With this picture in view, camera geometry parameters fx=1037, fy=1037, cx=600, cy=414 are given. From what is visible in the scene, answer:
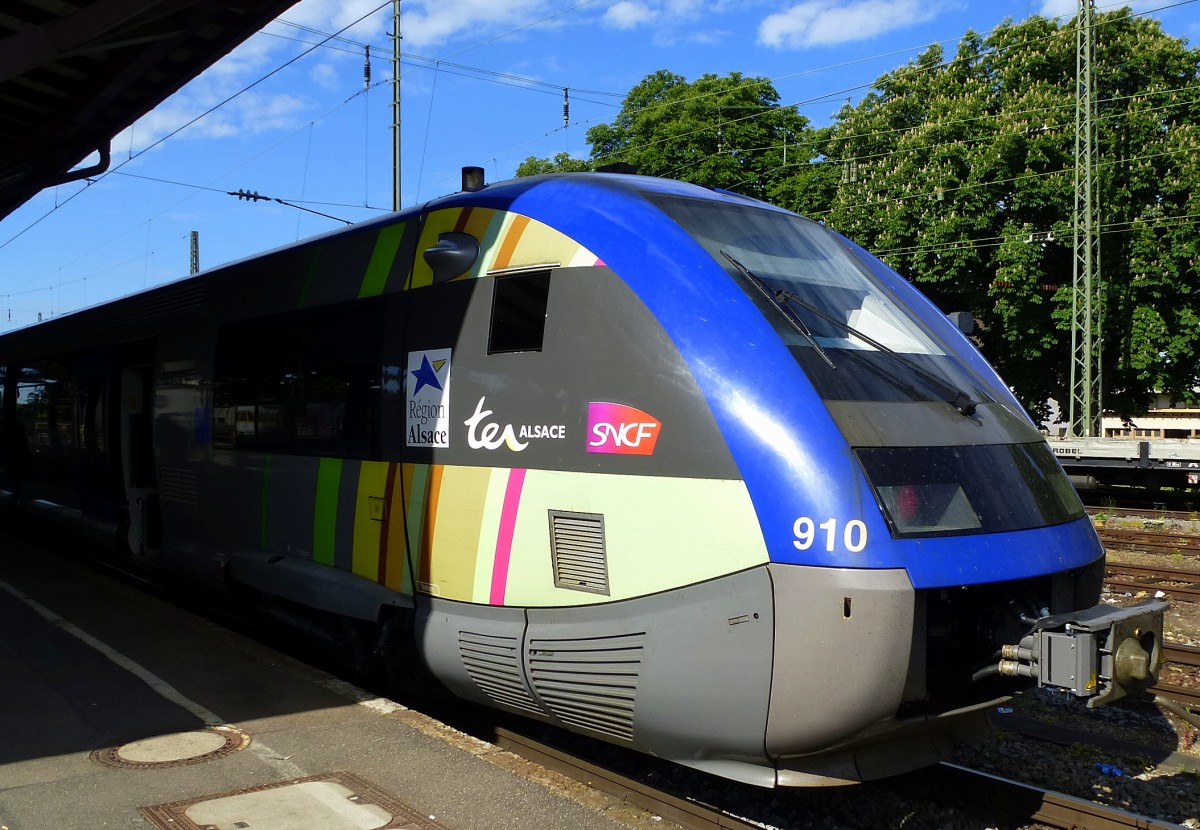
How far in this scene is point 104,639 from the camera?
778 cm

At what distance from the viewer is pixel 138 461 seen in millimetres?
10961

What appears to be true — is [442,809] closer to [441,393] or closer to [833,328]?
[441,393]

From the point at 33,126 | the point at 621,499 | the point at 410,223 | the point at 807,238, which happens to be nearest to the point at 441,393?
the point at 410,223

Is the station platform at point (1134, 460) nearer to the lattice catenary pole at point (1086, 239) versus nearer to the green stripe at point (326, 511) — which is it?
the lattice catenary pole at point (1086, 239)

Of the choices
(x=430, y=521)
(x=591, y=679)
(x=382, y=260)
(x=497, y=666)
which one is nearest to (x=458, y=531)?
(x=430, y=521)

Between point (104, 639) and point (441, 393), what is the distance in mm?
3824

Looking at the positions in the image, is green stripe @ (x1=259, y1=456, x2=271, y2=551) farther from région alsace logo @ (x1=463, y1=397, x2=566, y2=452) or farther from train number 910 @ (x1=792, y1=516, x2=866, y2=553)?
train number 910 @ (x1=792, y1=516, x2=866, y2=553)

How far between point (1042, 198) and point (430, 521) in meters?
22.7

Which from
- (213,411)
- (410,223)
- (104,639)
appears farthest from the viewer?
(213,411)

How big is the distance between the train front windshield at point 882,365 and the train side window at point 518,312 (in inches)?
30.4

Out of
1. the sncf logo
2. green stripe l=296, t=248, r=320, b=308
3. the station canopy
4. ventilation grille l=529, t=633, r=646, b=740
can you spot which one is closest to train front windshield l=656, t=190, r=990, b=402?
the sncf logo

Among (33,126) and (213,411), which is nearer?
(213,411)

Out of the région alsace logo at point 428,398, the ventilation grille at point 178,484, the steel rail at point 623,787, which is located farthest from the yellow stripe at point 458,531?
the ventilation grille at point 178,484

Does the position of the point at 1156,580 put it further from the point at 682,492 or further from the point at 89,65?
the point at 89,65
